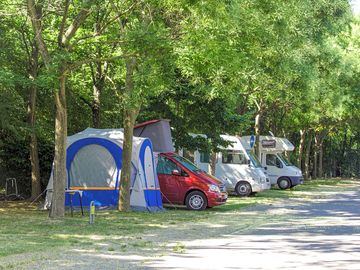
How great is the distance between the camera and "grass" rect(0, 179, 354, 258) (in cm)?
1165

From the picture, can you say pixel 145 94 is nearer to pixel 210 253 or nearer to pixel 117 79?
pixel 210 253

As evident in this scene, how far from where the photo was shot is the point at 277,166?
36.0 m

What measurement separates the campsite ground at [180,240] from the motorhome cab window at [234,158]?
9.66 metres

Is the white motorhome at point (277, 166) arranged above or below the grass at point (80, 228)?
above

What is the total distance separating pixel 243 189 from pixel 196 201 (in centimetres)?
855

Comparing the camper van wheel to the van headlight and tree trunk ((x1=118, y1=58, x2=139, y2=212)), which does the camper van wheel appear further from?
tree trunk ((x1=118, y1=58, x2=139, y2=212))

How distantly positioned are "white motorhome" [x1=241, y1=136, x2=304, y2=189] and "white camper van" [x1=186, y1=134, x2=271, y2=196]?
6.27 metres

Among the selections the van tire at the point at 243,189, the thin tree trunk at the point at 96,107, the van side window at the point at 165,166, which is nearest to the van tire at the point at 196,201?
the van side window at the point at 165,166

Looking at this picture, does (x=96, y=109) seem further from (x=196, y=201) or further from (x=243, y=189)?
(x=243, y=189)

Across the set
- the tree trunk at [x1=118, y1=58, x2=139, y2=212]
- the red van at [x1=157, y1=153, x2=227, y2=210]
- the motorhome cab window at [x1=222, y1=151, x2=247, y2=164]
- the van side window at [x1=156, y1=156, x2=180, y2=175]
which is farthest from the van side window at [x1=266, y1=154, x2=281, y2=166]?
the tree trunk at [x1=118, y1=58, x2=139, y2=212]

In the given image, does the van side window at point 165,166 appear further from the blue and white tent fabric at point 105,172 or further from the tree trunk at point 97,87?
the tree trunk at point 97,87

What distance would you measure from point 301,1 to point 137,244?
10.4 metres

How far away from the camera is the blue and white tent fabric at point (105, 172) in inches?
764

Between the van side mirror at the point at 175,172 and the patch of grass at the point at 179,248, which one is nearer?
the patch of grass at the point at 179,248
